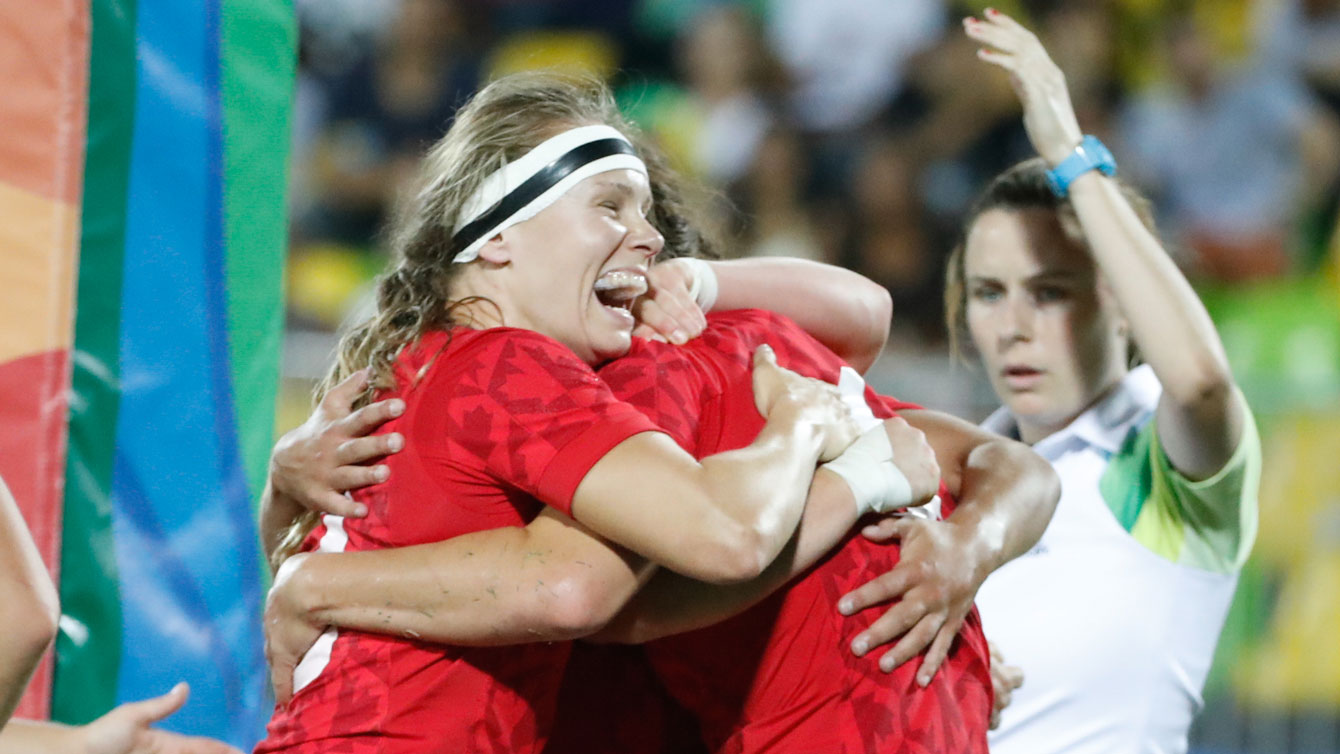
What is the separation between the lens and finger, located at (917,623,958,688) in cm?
218

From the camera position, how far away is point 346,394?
2.35 m

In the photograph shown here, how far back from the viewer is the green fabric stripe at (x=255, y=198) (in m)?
2.86

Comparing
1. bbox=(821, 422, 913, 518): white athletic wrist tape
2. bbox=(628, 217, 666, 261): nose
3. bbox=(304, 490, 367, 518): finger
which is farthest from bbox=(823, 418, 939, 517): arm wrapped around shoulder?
bbox=(304, 490, 367, 518): finger

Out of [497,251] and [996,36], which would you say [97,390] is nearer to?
[497,251]

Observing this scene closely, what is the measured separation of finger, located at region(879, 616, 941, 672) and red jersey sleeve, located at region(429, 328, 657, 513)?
516 mm

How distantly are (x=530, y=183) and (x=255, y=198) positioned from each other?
2.97 feet

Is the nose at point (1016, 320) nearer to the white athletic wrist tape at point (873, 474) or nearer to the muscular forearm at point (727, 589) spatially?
the white athletic wrist tape at point (873, 474)

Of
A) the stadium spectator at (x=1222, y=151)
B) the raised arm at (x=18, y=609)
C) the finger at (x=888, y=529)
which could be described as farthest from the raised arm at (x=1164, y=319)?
the stadium spectator at (x=1222, y=151)

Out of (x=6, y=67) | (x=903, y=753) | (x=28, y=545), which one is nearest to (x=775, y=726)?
(x=903, y=753)

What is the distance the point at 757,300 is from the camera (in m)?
2.50

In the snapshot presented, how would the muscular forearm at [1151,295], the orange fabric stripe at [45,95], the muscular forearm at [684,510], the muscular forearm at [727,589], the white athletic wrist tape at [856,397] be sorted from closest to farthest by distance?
the muscular forearm at [684,510] < the muscular forearm at [727,589] < the white athletic wrist tape at [856,397] < the orange fabric stripe at [45,95] < the muscular forearm at [1151,295]

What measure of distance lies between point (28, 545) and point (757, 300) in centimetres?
127

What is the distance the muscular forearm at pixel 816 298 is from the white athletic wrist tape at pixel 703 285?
0.01 m

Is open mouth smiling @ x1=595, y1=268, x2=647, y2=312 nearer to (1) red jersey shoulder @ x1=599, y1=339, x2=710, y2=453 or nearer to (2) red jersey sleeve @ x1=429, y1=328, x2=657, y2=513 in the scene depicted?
(1) red jersey shoulder @ x1=599, y1=339, x2=710, y2=453
